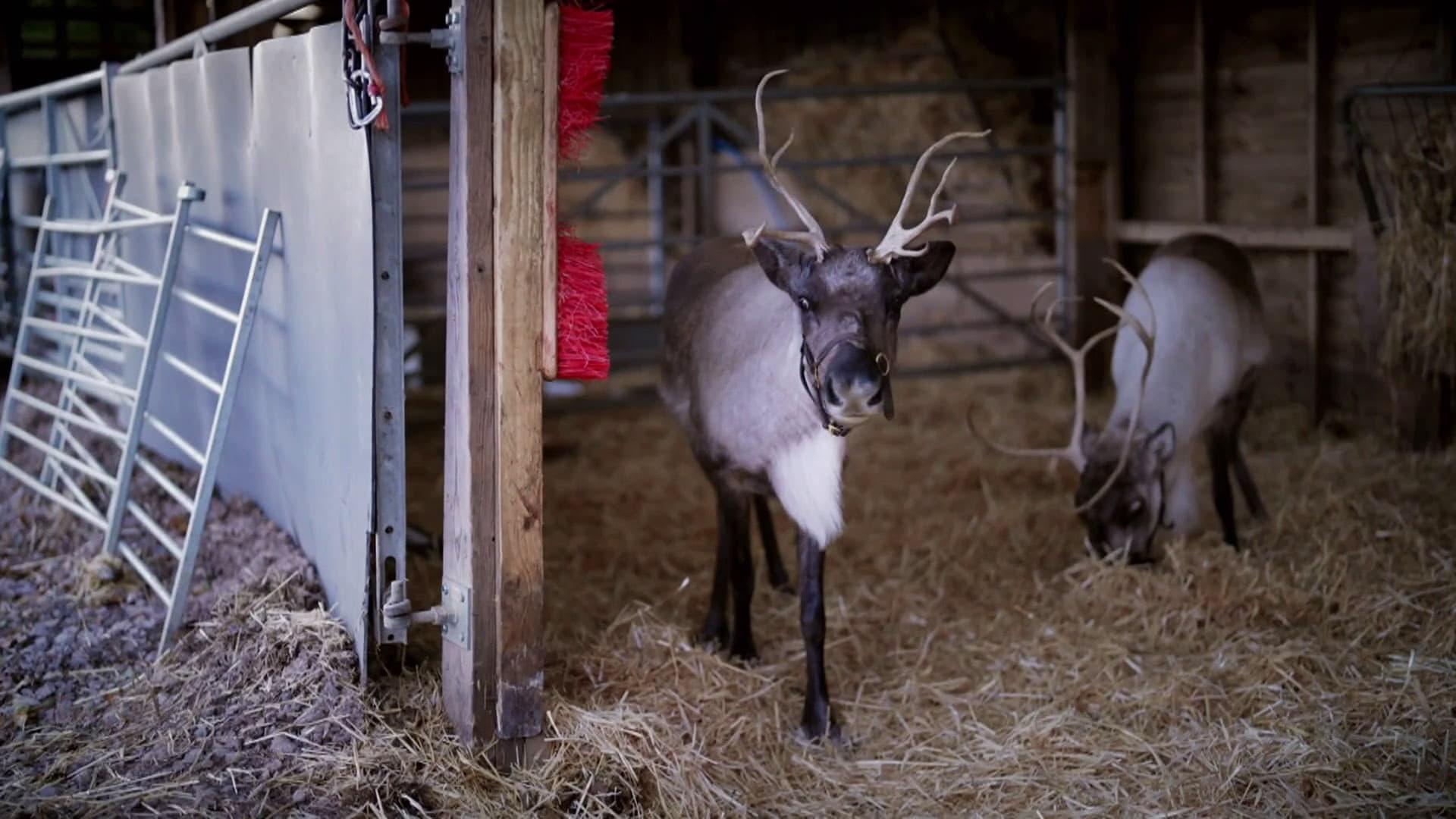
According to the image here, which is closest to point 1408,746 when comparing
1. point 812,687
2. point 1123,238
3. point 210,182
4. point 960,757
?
point 960,757

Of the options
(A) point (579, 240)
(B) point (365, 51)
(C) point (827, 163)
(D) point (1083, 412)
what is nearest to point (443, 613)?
(A) point (579, 240)

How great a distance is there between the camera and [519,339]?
3686 mm

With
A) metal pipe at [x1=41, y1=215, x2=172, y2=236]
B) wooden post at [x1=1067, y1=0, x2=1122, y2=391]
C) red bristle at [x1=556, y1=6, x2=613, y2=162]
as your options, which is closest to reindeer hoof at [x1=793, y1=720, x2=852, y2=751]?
red bristle at [x1=556, y1=6, x2=613, y2=162]

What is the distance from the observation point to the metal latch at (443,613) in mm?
3752

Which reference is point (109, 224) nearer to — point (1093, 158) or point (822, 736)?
point (822, 736)

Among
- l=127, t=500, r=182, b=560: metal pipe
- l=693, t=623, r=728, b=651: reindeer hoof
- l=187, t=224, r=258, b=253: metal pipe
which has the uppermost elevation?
l=187, t=224, r=258, b=253: metal pipe

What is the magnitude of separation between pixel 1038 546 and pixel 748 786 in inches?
95.7

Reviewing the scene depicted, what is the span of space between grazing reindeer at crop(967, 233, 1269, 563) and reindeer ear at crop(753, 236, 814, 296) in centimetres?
153

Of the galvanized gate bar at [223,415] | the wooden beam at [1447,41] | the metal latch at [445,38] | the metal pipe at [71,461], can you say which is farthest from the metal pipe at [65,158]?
the wooden beam at [1447,41]

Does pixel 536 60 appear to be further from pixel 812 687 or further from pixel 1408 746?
pixel 1408 746

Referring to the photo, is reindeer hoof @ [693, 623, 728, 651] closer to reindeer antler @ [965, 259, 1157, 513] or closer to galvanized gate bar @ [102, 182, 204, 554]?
reindeer antler @ [965, 259, 1157, 513]

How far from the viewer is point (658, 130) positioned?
32.3ft

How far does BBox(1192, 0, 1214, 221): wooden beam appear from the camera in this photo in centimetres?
801

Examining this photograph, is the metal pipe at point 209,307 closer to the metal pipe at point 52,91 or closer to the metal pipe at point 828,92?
the metal pipe at point 52,91
